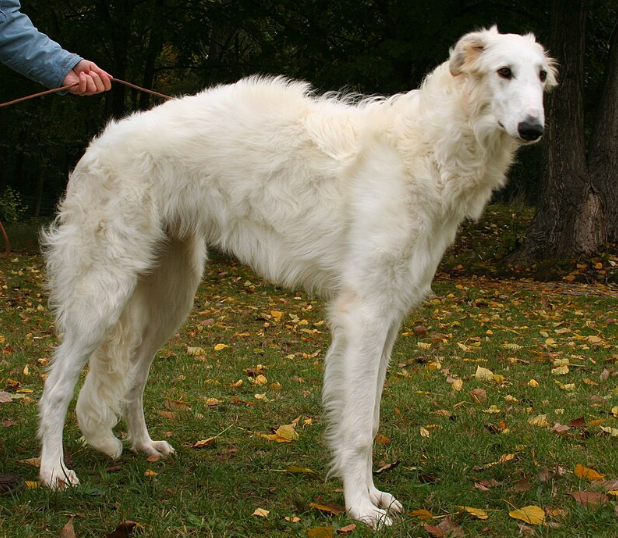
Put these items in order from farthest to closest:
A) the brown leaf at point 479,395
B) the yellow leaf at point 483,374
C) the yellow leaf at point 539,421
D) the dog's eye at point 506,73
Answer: the yellow leaf at point 483,374, the brown leaf at point 479,395, the yellow leaf at point 539,421, the dog's eye at point 506,73

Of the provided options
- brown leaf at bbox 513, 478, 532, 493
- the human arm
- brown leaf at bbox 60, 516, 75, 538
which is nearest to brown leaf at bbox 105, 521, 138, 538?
brown leaf at bbox 60, 516, 75, 538

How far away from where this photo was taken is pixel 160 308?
169 inches

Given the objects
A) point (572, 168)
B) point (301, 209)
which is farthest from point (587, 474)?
point (572, 168)

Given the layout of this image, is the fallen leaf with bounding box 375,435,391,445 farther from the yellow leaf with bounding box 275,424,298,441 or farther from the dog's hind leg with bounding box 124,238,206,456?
the dog's hind leg with bounding box 124,238,206,456

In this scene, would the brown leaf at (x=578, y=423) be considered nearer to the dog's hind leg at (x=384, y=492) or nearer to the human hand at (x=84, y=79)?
the dog's hind leg at (x=384, y=492)

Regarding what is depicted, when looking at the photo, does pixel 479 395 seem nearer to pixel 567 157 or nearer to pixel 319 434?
pixel 319 434

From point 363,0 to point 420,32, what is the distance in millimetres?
2840

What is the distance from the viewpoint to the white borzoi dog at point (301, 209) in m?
3.44

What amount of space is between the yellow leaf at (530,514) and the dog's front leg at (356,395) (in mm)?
546

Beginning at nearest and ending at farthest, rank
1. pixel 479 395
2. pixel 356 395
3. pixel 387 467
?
pixel 356 395
pixel 387 467
pixel 479 395

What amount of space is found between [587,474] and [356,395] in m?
1.35

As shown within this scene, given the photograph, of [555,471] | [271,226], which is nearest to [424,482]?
[555,471]

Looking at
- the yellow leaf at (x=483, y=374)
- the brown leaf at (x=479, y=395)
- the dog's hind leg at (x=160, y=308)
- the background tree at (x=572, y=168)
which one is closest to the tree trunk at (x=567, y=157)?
the background tree at (x=572, y=168)

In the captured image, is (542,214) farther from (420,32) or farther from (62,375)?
(62,375)
